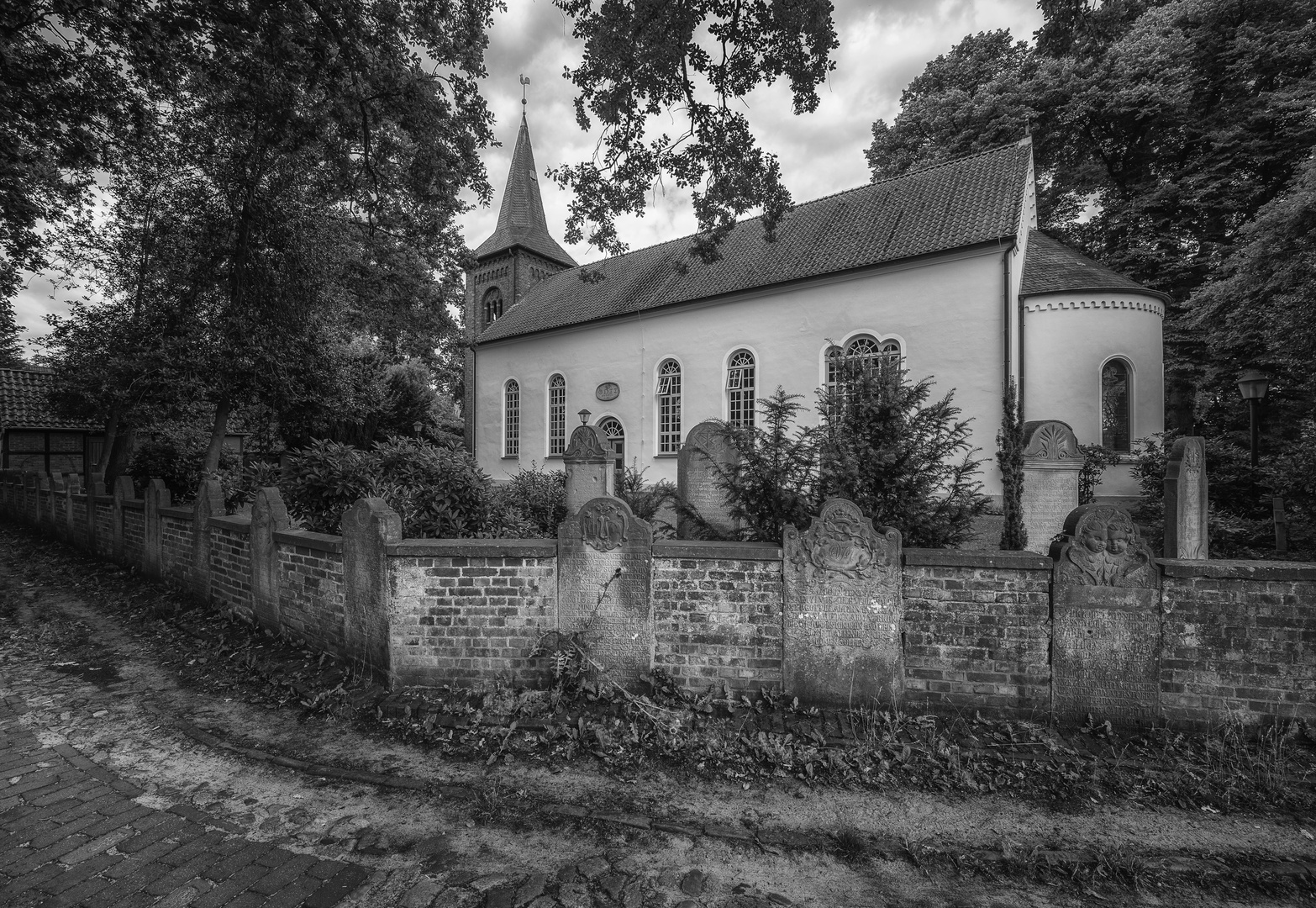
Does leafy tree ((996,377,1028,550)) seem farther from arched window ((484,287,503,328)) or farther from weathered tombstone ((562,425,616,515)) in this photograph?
arched window ((484,287,503,328))

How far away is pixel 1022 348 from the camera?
1412 cm

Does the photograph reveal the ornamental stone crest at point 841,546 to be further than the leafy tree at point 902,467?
No

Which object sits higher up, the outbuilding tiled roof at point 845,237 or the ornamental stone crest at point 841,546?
the outbuilding tiled roof at point 845,237

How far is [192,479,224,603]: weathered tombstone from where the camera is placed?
23.5ft

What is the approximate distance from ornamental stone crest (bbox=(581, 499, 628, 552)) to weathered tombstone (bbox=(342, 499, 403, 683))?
1601 millimetres

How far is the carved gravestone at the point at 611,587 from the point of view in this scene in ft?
15.0

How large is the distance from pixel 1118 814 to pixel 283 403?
1510 centimetres

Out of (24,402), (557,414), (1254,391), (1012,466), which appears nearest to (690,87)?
(1012,466)

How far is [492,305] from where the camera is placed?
29984 mm

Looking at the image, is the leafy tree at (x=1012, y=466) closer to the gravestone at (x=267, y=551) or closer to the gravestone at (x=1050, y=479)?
the gravestone at (x=1050, y=479)

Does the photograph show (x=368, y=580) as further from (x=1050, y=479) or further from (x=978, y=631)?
(x=1050, y=479)

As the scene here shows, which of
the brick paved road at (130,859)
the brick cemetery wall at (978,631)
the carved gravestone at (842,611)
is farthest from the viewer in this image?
the carved gravestone at (842,611)

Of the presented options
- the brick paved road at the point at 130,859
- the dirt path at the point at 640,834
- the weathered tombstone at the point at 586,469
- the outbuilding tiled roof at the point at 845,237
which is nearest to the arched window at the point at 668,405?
the outbuilding tiled roof at the point at 845,237

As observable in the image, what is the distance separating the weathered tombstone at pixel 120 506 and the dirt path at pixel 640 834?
6.95m
